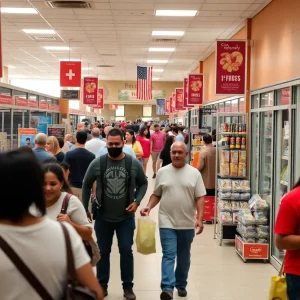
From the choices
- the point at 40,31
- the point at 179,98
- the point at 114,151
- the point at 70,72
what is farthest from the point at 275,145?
the point at 179,98

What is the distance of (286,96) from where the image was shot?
23.2 feet

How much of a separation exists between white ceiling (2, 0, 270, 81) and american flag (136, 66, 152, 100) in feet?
1.41

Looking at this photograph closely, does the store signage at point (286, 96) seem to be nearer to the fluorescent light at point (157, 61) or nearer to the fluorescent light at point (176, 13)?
the fluorescent light at point (176, 13)

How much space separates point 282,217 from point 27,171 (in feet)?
5.95

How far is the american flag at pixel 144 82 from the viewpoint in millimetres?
17984

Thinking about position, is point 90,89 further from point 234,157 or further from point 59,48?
point 234,157

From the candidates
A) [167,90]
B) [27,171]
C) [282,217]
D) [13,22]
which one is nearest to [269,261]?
[282,217]

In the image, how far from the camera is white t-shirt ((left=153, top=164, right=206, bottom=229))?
5.27m

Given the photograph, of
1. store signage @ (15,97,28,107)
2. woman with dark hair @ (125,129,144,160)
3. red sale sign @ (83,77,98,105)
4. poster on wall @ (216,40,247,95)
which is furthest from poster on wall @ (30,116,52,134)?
poster on wall @ (216,40,247,95)

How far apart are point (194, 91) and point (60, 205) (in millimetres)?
13069

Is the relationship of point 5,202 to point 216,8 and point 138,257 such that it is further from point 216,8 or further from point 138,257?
point 216,8

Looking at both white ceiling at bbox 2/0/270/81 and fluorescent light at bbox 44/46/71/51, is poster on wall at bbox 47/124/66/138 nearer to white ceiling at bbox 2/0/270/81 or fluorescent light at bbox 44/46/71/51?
white ceiling at bbox 2/0/270/81

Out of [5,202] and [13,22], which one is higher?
[13,22]

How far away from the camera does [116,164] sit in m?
5.13
